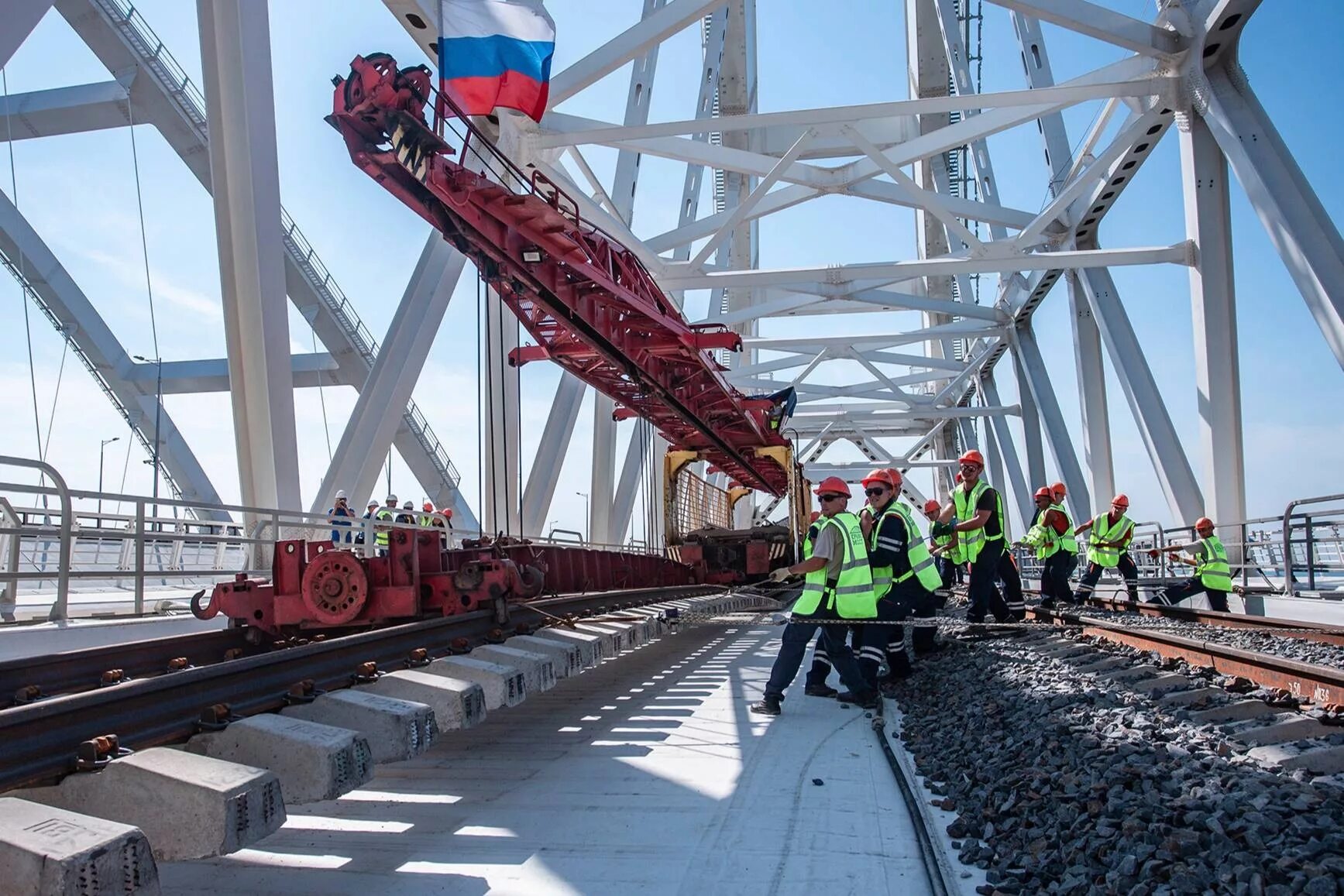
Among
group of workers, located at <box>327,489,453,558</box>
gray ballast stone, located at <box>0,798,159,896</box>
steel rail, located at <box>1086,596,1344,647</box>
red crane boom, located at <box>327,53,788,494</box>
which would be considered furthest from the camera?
group of workers, located at <box>327,489,453,558</box>

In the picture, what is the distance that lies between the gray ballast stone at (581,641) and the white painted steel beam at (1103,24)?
1003cm

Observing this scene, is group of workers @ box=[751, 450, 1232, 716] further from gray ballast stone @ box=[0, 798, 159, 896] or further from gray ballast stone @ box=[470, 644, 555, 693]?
gray ballast stone @ box=[0, 798, 159, 896]

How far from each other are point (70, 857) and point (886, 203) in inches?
707

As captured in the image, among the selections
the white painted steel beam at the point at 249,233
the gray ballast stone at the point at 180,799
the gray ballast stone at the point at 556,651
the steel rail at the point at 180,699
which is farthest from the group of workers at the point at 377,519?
the gray ballast stone at the point at 180,799

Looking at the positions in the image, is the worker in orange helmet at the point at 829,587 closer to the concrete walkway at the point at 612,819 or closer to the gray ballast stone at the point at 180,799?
the concrete walkway at the point at 612,819

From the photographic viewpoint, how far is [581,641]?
655cm

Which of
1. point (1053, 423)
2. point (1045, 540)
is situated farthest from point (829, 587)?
point (1053, 423)

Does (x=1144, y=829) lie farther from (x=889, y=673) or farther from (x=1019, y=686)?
(x=889, y=673)

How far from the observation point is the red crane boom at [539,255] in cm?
626

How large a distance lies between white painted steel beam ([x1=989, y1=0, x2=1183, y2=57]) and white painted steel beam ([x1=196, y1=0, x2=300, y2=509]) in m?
8.97

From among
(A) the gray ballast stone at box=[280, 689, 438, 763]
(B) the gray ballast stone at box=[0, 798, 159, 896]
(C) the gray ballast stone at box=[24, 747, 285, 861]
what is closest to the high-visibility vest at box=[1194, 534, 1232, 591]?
(A) the gray ballast stone at box=[280, 689, 438, 763]

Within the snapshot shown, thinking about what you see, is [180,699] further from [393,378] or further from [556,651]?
[393,378]

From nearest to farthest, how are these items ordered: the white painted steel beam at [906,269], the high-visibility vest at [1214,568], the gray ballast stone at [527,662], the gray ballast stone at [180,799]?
the gray ballast stone at [180,799]
the gray ballast stone at [527,662]
the high-visibility vest at [1214,568]
the white painted steel beam at [906,269]

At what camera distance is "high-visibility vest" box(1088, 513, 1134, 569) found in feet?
42.2
